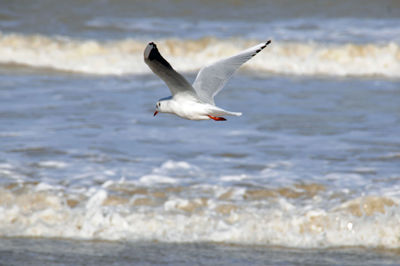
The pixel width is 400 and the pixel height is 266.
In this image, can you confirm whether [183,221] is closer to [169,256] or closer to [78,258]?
[169,256]

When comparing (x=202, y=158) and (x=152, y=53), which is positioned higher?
(x=152, y=53)

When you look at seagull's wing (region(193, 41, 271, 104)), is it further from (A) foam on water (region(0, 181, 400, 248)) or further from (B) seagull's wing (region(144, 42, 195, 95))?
(A) foam on water (region(0, 181, 400, 248))

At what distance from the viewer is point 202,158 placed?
7.72m

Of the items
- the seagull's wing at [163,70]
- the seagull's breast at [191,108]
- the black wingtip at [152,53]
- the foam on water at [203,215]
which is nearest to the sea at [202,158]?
the foam on water at [203,215]

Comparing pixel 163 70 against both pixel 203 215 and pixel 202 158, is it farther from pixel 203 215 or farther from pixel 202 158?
pixel 202 158

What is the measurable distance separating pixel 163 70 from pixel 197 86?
2.89ft

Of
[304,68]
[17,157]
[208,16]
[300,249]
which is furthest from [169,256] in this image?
[208,16]

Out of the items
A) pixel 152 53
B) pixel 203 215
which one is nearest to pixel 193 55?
pixel 203 215

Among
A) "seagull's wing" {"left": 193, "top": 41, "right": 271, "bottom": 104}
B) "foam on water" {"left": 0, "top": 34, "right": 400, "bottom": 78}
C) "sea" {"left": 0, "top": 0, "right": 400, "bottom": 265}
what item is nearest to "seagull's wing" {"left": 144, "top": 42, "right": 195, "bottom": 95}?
"seagull's wing" {"left": 193, "top": 41, "right": 271, "bottom": 104}

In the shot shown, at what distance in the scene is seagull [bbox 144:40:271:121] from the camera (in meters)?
4.51

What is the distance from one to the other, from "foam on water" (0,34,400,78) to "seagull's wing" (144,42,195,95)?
28.0 feet

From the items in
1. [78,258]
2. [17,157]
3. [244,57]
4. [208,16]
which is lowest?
[78,258]

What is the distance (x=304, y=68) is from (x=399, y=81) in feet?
6.54

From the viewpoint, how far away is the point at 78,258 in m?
5.36
